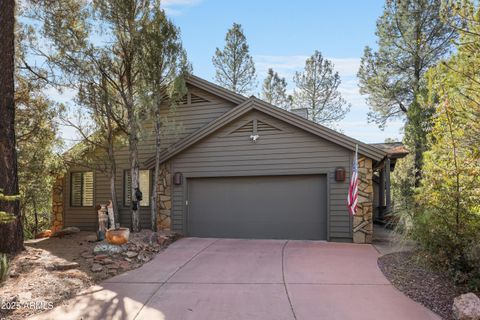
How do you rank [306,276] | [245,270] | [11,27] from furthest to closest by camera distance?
[11,27] < [245,270] < [306,276]

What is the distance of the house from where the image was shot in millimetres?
8961

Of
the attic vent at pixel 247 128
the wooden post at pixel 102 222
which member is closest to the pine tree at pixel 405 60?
the attic vent at pixel 247 128

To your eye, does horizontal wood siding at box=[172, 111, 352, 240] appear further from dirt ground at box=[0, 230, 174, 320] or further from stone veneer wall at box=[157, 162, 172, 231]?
dirt ground at box=[0, 230, 174, 320]

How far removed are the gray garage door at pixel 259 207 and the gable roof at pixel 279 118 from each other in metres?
1.10

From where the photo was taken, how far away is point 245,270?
6.48 m

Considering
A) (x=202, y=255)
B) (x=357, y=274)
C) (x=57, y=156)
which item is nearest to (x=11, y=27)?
(x=57, y=156)

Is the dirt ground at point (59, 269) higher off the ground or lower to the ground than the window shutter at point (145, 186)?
lower

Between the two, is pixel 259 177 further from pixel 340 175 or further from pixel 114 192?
pixel 114 192

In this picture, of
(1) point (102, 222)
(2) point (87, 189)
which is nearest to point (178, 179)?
(1) point (102, 222)

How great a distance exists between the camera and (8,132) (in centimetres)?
730

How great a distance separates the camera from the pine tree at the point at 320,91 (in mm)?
21391

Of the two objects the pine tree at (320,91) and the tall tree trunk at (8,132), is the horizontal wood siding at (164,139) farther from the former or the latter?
the pine tree at (320,91)

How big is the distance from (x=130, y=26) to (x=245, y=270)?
7.00m

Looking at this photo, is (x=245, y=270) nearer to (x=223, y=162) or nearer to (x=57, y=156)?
(x=223, y=162)
